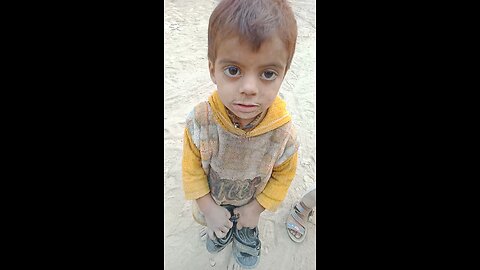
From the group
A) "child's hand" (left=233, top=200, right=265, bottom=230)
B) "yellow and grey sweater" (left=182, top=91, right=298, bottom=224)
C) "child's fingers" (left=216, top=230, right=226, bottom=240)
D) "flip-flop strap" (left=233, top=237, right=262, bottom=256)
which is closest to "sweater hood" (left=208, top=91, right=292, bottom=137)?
"yellow and grey sweater" (left=182, top=91, right=298, bottom=224)

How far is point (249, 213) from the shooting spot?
1.19m

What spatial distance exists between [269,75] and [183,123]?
4.02ft

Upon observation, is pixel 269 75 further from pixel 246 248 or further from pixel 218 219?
pixel 246 248

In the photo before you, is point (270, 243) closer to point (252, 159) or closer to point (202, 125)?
point (252, 159)

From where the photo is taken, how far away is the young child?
0.79m

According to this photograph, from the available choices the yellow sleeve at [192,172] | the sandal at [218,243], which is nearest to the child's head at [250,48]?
the yellow sleeve at [192,172]

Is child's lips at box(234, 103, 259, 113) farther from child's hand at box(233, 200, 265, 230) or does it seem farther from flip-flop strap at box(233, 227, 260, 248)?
flip-flop strap at box(233, 227, 260, 248)

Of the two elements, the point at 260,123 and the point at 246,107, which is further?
the point at 260,123

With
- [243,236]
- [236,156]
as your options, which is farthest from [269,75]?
[243,236]

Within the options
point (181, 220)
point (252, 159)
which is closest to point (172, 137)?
point (181, 220)

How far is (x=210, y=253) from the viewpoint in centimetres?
145

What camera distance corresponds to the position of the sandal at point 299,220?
5.17 feet

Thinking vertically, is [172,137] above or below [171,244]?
above

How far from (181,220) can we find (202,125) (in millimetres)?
724
